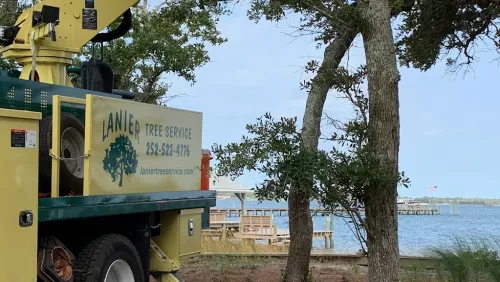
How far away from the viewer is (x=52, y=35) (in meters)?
7.36

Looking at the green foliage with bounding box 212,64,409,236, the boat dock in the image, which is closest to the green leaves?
the green foliage with bounding box 212,64,409,236

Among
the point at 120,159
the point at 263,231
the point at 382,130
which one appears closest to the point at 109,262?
the point at 120,159

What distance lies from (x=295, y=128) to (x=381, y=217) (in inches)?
51.7

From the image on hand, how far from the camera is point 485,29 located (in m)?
10.8

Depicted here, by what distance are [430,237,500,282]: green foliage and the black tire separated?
5.82 meters

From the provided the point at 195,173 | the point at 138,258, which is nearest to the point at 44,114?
the point at 138,258

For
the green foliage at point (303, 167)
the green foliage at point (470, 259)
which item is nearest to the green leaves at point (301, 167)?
the green foliage at point (303, 167)

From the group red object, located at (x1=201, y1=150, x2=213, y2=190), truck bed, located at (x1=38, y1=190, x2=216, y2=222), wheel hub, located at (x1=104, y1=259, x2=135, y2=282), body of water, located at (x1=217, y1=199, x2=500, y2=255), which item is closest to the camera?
truck bed, located at (x1=38, y1=190, x2=216, y2=222)

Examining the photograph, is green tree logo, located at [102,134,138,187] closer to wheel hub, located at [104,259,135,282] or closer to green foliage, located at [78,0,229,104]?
wheel hub, located at [104,259,135,282]

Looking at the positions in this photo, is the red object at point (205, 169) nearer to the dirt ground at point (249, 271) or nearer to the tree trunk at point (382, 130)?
the tree trunk at point (382, 130)

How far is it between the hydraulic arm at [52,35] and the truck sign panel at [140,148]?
123cm

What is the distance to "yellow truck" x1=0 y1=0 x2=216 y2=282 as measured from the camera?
5.06 m

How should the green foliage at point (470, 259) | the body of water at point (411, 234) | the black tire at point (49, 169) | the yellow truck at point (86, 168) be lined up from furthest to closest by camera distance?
the body of water at point (411, 234) < the green foliage at point (470, 259) < the black tire at point (49, 169) < the yellow truck at point (86, 168)

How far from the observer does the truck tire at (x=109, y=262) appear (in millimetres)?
6070
